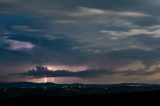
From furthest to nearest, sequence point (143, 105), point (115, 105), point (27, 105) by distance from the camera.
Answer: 1. point (27, 105)
2. point (115, 105)
3. point (143, 105)

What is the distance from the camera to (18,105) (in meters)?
134

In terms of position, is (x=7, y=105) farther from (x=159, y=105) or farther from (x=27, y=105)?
(x=159, y=105)

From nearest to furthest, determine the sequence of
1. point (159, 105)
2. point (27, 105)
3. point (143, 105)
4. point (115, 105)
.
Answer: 1. point (159, 105)
2. point (143, 105)
3. point (115, 105)
4. point (27, 105)

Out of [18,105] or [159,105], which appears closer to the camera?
[159,105]

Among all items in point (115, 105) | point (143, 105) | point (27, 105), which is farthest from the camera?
point (27, 105)

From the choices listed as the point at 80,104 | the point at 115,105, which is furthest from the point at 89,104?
the point at 115,105

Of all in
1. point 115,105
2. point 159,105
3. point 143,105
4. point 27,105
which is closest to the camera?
point 159,105

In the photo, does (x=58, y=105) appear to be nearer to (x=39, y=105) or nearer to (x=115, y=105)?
(x=39, y=105)

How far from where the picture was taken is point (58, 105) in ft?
428

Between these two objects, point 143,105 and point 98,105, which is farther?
point 98,105

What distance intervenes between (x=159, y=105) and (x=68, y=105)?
35611mm

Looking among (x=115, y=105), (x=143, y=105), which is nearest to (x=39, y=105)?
(x=115, y=105)

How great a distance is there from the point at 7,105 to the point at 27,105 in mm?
7171

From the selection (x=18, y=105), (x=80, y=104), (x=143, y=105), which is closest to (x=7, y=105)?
(x=18, y=105)
